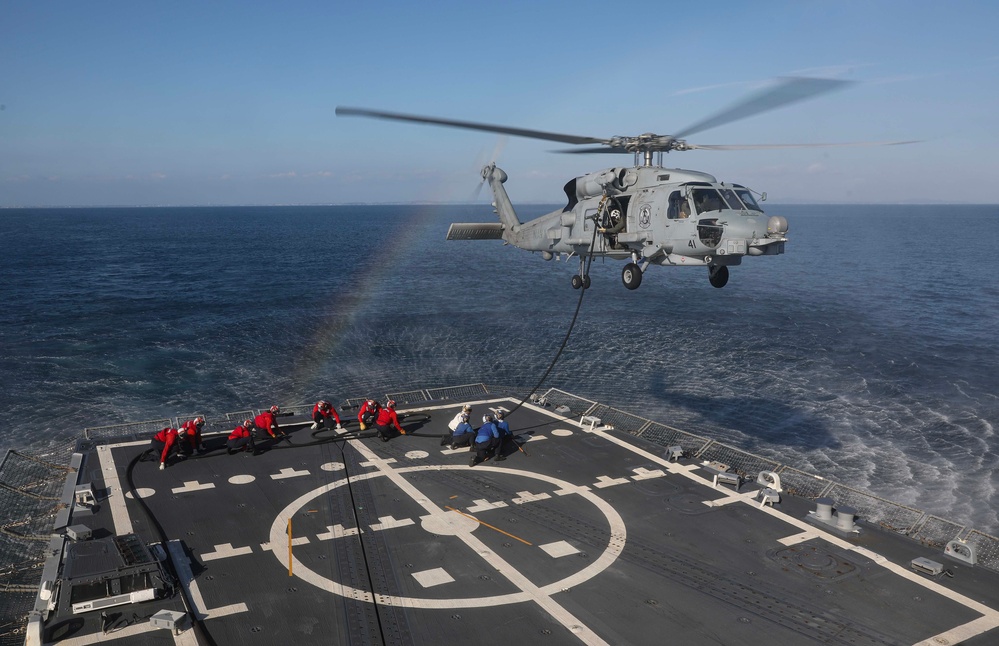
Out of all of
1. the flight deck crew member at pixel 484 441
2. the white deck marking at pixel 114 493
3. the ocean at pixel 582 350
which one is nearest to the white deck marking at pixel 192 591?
the white deck marking at pixel 114 493

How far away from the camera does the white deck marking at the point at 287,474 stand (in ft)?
62.7

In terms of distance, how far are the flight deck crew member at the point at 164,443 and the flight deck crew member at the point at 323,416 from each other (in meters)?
4.35

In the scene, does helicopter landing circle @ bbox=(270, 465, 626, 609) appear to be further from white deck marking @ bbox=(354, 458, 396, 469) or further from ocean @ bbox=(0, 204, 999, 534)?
ocean @ bbox=(0, 204, 999, 534)

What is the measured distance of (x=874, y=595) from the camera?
529 inches

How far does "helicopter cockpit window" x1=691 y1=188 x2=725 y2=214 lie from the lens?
1770 cm

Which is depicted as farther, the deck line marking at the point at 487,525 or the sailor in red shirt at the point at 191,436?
the sailor in red shirt at the point at 191,436

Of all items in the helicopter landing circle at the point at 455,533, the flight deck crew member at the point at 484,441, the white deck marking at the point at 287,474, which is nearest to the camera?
the helicopter landing circle at the point at 455,533

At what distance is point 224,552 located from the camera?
48.2ft

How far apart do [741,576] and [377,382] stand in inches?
1105

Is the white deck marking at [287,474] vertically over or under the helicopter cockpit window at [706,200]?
under

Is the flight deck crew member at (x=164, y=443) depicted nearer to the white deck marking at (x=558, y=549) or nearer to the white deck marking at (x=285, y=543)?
the white deck marking at (x=285, y=543)

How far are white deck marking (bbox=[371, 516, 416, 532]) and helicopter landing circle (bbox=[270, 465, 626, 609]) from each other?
333 millimetres

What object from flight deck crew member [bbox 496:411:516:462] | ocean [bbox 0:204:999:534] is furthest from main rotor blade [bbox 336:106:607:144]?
ocean [bbox 0:204:999:534]

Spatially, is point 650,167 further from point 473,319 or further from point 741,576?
point 473,319
